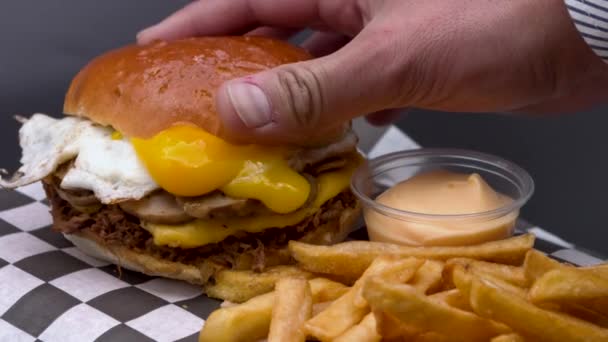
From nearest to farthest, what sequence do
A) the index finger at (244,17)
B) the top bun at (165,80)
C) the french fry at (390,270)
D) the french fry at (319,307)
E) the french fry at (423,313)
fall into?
the french fry at (423,313)
the french fry at (390,270)
the french fry at (319,307)
the top bun at (165,80)
the index finger at (244,17)

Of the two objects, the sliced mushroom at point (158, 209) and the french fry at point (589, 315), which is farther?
the sliced mushroom at point (158, 209)

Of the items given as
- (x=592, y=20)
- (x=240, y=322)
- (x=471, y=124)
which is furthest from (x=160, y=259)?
(x=471, y=124)

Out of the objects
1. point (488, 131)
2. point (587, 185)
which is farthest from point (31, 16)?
point (587, 185)

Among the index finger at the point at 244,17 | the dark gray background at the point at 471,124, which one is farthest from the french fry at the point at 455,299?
the dark gray background at the point at 471,124

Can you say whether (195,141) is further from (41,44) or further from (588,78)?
(41,44)

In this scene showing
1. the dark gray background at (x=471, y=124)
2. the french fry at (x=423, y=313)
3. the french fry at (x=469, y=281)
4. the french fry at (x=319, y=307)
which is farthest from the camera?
the dark gray background at (x=471, y=124)

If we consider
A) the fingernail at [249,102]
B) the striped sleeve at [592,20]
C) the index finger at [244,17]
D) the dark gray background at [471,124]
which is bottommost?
the dark gray background at [471,124]

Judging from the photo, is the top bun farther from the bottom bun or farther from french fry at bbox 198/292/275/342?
french fry at bbox 198/292/275/342

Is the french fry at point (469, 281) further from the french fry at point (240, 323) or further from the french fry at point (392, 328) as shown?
A: the french fry at point (240, 323)

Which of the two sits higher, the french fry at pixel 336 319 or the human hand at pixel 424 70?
the human hand at pixel 424 70
